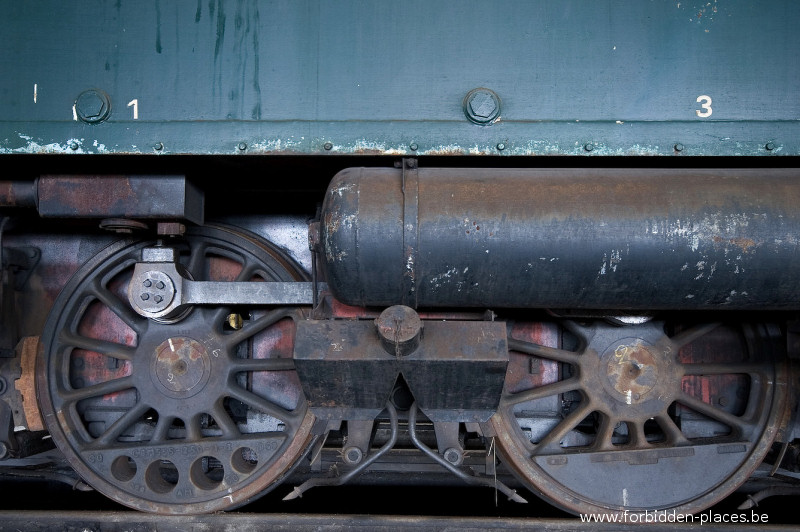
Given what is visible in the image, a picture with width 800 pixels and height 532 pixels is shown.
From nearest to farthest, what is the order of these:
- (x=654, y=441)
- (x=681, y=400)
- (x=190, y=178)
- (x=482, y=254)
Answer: (x=482, y=254) → (x=190, y=178) → (x=681, y=400) → (x=654, y=441)

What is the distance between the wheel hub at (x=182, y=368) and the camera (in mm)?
2207

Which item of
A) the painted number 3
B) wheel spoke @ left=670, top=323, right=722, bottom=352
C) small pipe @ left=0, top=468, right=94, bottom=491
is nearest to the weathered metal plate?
the painted number 3

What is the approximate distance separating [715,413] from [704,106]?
119 centimetres

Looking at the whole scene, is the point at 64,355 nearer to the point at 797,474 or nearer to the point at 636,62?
the point at 636,62

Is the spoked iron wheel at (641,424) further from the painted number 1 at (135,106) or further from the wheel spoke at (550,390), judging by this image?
the painted number 1 at (135,106)

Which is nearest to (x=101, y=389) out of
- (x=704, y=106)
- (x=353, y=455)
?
(x=353, y=455)

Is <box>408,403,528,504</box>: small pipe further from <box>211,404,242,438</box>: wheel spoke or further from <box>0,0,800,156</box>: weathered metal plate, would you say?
<box>0,0,800,156</box>: weathered metal plate

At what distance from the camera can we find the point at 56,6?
5.81ft

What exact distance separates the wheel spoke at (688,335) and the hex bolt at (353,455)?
128 centimetres

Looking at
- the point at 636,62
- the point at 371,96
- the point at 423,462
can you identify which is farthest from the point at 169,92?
the point at 423,462

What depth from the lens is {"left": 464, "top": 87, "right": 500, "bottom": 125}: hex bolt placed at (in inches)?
65.8

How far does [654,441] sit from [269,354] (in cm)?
169

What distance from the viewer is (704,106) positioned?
166cm

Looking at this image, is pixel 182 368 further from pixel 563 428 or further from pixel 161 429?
pixel 563 428
